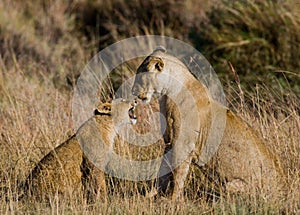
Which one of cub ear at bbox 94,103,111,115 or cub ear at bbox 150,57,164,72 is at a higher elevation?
cub ear at bbox 150,57,164,72

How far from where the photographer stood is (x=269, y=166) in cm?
669

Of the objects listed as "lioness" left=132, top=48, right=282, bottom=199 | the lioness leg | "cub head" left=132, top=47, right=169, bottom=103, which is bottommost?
the lioness leg

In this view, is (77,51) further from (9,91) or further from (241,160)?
(241,160)

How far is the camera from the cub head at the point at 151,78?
22.7ft

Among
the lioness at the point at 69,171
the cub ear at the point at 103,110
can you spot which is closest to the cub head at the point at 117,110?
the cub ear at the point at 103,110

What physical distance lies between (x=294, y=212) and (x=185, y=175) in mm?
1225

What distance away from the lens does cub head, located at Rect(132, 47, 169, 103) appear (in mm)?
6930

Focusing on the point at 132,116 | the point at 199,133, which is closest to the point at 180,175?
the point at 199,133

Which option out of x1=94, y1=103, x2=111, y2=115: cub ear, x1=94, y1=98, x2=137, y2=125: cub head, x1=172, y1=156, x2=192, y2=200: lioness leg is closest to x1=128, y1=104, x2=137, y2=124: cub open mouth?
x1=94, y1=98, x2=137, y2=125: cub head

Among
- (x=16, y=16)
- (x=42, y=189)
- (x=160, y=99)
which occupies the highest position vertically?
(x=16, y=16)

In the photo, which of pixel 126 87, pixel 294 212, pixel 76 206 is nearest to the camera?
pixel 294 212

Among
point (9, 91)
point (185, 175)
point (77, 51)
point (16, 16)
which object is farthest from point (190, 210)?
point (16, 16)

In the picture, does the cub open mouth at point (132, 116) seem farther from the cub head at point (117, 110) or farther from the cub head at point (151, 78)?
the cub head at point (151, 78)

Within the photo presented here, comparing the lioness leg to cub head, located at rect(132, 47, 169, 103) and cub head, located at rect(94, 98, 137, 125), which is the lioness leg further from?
cub head, located at rect(94, 98, 137, 125)
